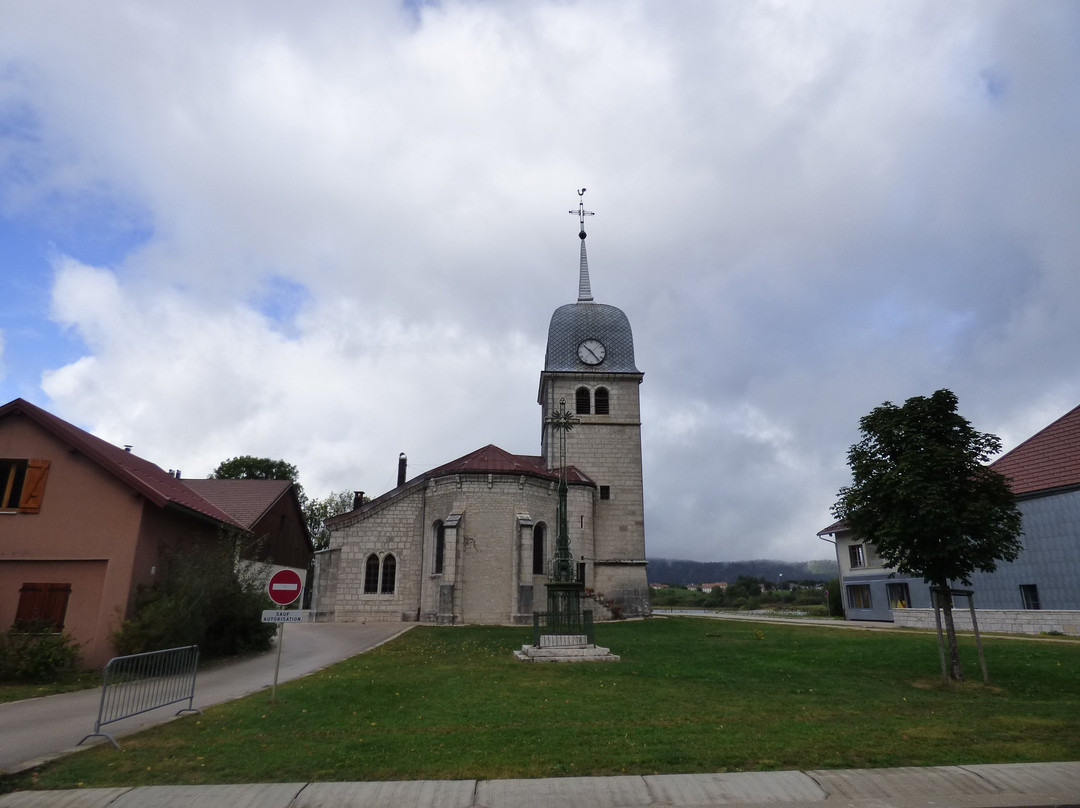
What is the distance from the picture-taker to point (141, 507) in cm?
1762

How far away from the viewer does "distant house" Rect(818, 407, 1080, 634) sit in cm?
2477

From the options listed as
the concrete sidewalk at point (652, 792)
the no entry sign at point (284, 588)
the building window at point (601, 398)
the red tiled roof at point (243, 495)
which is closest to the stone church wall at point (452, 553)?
the red tiled roof at point (243, 495)

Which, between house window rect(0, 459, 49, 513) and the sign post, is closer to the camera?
the sign post

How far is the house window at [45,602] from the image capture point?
16.8 metres

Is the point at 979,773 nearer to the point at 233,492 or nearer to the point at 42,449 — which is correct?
the point at 42,449

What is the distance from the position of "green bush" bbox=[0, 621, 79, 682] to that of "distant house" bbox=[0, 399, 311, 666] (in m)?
0.91

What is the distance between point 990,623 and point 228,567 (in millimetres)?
28024

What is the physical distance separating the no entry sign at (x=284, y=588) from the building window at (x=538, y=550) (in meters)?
20.5

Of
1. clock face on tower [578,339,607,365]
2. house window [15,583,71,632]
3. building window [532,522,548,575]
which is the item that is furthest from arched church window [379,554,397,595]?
clock face on tower [578,339,607,365]

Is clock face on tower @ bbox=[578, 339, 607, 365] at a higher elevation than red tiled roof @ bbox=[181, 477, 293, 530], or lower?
higher

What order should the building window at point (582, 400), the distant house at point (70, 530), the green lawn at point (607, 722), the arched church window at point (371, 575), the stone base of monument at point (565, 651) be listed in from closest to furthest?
the green lawn at point (607, 722) < the distant house at point (70, 530) < the stone base of monument at point (565, 651) < the arched church window at point (371, 575) < the building window at point (582, 400)

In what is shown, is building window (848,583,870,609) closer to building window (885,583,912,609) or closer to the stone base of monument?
building window (885,583,912,609)

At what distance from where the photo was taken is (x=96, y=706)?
1208 cm

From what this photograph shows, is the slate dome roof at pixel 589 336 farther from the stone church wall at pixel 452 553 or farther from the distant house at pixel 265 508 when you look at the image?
the distant house at pixel 265 508
